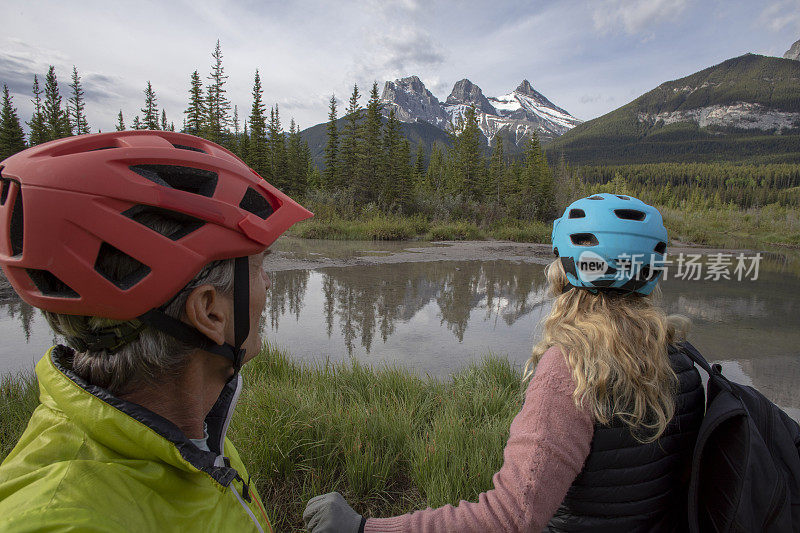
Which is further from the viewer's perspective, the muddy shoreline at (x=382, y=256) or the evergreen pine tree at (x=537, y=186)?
the evergreen pine tree at (x=537, y=186)

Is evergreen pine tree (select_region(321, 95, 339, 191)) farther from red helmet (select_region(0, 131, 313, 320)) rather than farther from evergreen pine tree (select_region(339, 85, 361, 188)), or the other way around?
red helmet (select_region(0, 131, 313, 320))

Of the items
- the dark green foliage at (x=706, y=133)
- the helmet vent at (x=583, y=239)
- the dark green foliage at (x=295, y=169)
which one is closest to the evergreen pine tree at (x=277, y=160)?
the dark green foliage at (x=295, y=169)

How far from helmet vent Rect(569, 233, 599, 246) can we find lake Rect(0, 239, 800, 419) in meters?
2.04

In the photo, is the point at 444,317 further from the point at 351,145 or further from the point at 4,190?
the point at 351,145

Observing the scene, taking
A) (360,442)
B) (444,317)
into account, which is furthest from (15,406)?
(444,317)

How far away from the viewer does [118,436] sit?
963 mm

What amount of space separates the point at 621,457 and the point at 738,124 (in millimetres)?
221169

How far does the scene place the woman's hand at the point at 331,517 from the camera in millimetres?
1412

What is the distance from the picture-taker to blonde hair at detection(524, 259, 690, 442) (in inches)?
57.1

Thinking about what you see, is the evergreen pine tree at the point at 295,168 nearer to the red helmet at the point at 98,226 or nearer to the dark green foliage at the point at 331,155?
the dark green foliage at the point at 331,155

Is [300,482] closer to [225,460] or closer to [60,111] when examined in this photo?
[225,460]

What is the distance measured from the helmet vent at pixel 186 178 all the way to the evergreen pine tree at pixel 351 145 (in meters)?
33.4

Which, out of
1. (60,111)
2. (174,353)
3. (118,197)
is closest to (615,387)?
(174,353)

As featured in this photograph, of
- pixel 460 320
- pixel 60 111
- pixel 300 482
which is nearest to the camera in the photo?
pixel 300 482
